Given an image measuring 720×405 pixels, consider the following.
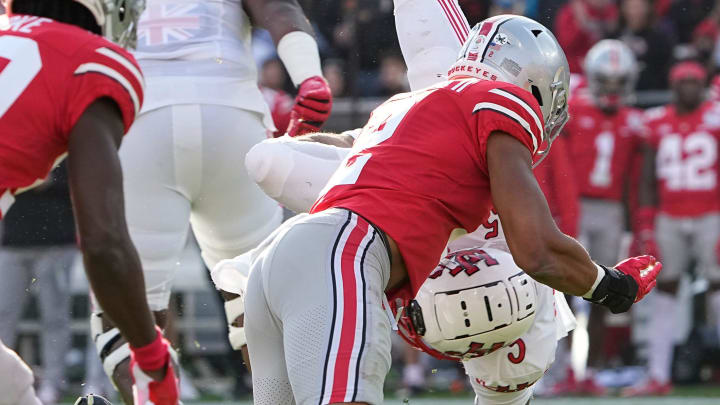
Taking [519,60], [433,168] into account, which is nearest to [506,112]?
A: [433,168]

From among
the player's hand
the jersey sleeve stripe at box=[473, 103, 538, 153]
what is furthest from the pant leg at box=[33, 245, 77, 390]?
the jersey sleeve stripe at box=[473, 103, 538, 153]

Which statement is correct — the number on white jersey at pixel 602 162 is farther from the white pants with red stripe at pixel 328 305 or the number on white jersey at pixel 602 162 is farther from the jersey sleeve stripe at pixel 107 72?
the jersey sleeve stripe at pixel 107 72

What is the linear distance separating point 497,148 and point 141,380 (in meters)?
1.12

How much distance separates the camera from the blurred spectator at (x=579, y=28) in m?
8.92

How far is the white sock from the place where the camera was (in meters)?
7.75

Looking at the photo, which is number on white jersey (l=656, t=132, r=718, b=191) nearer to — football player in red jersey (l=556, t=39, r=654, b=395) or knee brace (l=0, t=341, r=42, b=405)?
football player in red jersey (l=556, t=39, r=654, b=395)

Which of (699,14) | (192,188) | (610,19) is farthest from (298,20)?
(699,14)

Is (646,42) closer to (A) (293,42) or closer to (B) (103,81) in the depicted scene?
(A) (293,42)

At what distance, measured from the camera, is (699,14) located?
31.0 ft

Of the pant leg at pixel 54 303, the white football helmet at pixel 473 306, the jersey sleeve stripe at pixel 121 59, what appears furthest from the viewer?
the pant leg at pixel 54 303

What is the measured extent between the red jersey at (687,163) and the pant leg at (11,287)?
152 inches

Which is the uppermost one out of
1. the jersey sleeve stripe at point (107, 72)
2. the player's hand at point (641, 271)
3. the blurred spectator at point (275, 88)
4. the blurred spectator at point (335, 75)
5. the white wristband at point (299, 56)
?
the jersey sleeve stripe at point (107, 72)

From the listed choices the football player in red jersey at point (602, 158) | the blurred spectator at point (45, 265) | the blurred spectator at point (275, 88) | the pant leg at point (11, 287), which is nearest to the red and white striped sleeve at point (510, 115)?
the blurred spectator at point (275, 88)

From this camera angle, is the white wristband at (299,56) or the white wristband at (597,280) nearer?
the white wristband at (597,280)
